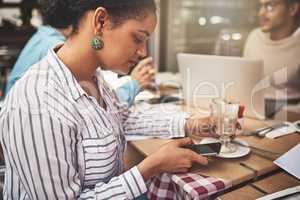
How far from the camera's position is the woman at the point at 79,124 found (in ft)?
2.23

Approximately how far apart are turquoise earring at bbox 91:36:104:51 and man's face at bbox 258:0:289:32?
4.17ft

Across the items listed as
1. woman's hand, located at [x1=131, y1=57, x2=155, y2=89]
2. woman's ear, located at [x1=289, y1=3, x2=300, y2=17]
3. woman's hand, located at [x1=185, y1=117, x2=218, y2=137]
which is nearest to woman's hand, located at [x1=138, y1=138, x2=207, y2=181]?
woman's hand, located at [x1=185, y1=117, x2=218, y2=137]

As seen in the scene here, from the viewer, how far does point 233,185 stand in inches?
31.2

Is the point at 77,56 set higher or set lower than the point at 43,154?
higher

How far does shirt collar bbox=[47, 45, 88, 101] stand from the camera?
770mm

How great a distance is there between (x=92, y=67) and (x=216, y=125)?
0.45 metres

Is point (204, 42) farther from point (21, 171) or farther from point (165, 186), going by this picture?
point (21, 171)

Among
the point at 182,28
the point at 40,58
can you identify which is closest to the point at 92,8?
the point at 40,58

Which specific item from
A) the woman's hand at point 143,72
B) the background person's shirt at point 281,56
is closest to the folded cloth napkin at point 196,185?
the woman's hand at point 143,72

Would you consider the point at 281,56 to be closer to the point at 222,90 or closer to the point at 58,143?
the point at 222,90

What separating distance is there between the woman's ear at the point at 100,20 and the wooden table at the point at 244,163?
415 mm

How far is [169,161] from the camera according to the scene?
0.79 m

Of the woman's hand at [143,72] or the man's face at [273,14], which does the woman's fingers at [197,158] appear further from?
the man's face at [273,14]

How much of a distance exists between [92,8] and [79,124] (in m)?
0.28
